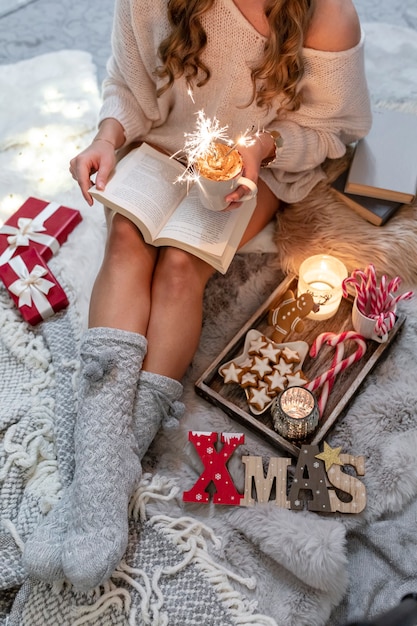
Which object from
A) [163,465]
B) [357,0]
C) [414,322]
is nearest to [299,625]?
[163,465]

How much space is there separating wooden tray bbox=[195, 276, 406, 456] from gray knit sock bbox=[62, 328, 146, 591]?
0.21 meters

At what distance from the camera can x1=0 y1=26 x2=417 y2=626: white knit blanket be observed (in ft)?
3.67

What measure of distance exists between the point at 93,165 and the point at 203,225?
0.28m

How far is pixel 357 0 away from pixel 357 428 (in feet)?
4.96

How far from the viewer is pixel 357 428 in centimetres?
132

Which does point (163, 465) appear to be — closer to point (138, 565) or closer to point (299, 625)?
point (138, 565)

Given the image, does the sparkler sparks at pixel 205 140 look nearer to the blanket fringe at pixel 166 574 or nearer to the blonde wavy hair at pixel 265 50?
the blonde wavy hair at pixel 265 50

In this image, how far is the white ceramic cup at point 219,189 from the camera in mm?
1180

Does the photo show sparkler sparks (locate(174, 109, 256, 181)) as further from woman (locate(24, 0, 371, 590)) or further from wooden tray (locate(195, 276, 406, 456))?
wooden tray (locate(195, 276, 406, 456))

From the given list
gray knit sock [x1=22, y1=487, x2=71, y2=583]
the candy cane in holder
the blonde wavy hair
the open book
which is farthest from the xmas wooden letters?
the blonde wavy hair

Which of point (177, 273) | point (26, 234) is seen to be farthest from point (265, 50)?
point (26, 234)

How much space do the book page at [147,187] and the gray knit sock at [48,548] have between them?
1.98 ft

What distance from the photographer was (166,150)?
4.89 ft

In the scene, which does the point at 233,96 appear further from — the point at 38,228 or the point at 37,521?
the point at 37,521
